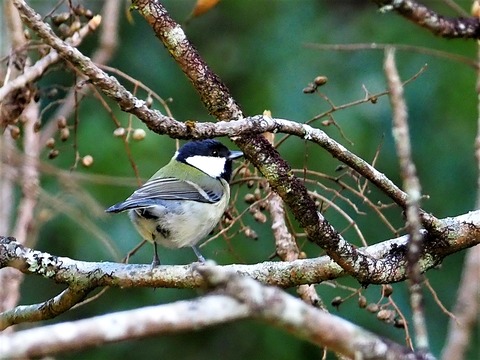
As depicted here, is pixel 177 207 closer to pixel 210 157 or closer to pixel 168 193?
pixel 168 193

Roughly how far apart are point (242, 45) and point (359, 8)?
720mm

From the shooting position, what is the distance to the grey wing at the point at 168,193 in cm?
307

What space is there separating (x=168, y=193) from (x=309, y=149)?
4.16 feet

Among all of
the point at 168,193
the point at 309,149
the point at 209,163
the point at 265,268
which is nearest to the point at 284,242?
the point at 265,268

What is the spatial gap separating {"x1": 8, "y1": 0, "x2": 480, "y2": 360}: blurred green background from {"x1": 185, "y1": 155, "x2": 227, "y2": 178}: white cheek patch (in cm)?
47

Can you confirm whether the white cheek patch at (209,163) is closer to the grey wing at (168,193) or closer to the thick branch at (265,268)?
the grey wing at (168,193)

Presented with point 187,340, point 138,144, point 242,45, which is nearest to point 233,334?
point 187,340

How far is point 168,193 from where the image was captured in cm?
326

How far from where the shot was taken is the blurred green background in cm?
423

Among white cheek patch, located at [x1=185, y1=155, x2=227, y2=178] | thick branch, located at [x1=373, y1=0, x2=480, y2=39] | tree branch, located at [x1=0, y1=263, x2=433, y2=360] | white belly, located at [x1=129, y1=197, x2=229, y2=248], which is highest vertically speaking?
thick branch, located at [x1=373, y1=0, x2=480, y2=39]

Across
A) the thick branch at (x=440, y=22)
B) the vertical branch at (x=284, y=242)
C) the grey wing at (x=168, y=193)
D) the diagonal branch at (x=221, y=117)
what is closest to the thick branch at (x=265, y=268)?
the diagonal branch at (x=221, y=117)

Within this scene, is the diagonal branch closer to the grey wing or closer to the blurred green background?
the grey wing

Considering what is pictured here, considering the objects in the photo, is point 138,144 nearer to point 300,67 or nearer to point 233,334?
point 300,67

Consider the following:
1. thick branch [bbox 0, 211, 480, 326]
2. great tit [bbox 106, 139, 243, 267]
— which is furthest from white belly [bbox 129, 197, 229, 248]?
thick branch [bbox 0, 211, 480, 326]
